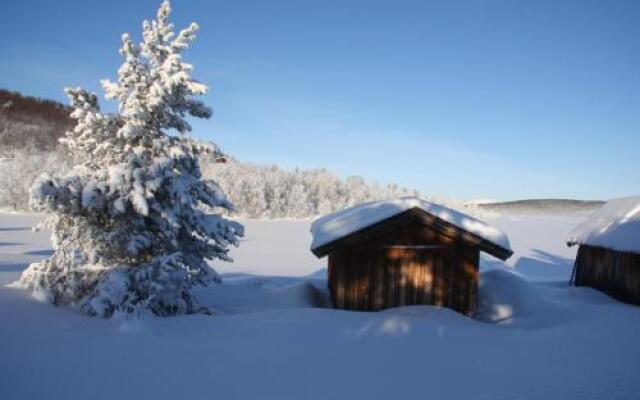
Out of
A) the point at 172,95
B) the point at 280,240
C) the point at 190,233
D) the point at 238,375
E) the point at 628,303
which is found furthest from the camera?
the point at 280,240

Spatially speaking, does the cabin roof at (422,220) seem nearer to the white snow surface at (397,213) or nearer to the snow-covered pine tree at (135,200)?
the white snow surface at (397,213)

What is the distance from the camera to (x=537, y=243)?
47.5 meters

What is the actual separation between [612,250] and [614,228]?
829 mm

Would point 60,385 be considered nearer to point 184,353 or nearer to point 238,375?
point 184,353

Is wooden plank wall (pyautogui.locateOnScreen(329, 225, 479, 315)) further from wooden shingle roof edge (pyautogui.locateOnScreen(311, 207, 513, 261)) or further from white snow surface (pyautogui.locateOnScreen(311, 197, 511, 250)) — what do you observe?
white snow surface (pyautogui.locateOnScreen(311, 197, 511, 250))

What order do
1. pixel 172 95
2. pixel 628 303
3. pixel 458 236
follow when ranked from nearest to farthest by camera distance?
pixel 172 95
pixel 458 236
pixel 628 303

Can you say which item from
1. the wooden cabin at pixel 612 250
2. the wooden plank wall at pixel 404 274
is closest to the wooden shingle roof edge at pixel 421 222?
the wooden plank wall at pixel 404 274

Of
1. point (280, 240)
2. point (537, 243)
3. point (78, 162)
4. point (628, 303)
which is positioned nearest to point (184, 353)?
point (78, 162)

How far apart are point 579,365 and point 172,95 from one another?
30.5 feet

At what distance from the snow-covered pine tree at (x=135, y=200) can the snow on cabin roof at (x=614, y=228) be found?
12883 mm

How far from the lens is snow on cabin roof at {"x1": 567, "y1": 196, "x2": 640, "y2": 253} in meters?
14.6

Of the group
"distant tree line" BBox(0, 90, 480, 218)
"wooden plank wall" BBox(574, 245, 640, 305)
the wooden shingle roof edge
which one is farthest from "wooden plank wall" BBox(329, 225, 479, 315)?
"distant tree line" BBox(0, 90, 480, 218)

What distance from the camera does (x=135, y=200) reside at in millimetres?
8789

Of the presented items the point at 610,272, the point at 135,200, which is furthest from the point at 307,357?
the point at 610,272
